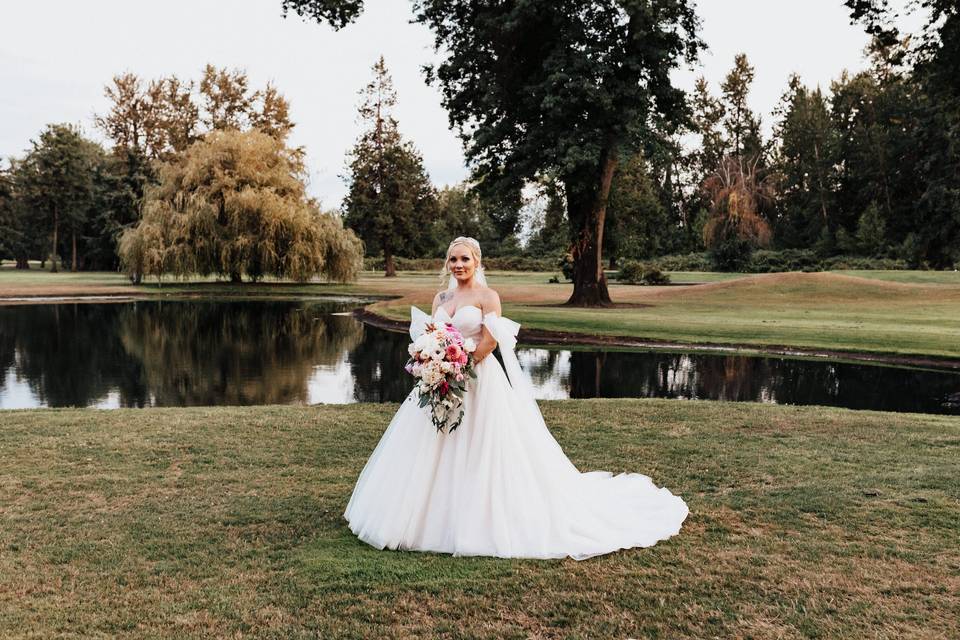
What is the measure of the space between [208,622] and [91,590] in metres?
0.93

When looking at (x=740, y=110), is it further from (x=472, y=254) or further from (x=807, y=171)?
(x=472, y=254)

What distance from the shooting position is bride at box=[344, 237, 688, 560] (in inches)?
194

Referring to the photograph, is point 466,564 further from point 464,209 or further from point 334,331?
point 464,209

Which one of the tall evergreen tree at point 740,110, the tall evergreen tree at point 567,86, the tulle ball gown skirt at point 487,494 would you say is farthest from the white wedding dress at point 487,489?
the tall evergreen tree at point 740,110

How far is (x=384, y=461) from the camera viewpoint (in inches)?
208

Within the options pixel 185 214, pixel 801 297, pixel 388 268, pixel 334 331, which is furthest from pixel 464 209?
pixel 334 331

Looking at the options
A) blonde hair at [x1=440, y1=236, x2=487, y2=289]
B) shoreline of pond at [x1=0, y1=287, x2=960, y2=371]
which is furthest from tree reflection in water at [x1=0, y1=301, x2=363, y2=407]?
blonde hair at [x1=440, y1=236, x2=487, y2=289]

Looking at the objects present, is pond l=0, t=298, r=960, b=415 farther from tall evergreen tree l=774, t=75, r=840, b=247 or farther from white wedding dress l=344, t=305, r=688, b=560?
tall evergreen tree l=774, t=75, r=840, b=247

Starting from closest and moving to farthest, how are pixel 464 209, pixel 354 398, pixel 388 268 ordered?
pixel 354 398 < pixel 388 268 < pixel 464 209

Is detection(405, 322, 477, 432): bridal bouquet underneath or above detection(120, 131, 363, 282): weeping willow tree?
underneath

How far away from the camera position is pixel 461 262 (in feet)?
Result: 17.4

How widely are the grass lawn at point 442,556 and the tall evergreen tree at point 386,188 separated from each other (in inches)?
2062

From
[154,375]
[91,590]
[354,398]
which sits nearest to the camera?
[91,590]

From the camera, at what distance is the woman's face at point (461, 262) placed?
530 cm
